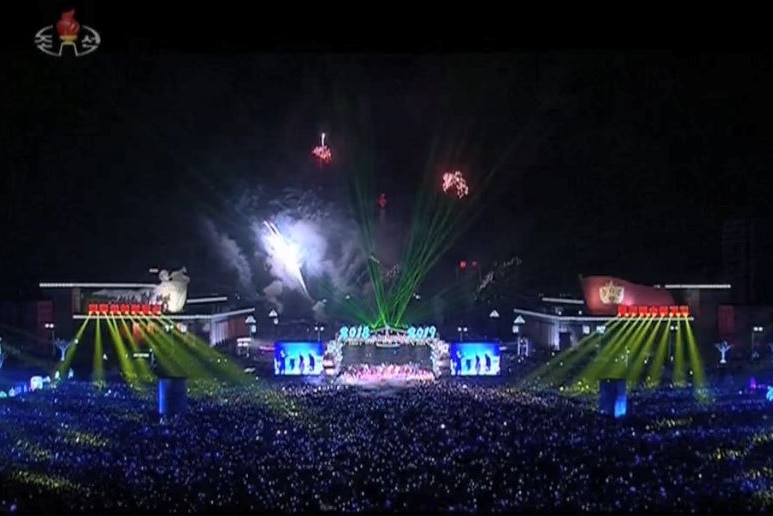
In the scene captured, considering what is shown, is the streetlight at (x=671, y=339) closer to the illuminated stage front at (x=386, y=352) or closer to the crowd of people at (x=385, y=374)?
the illuminated stage front at (x=386, y=352)

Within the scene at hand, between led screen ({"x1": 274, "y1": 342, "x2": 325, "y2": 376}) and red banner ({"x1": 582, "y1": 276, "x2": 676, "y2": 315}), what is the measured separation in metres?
13.8

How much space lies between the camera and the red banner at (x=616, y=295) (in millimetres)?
41281

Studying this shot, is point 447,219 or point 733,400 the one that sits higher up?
point 447,219

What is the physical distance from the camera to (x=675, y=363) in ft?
119

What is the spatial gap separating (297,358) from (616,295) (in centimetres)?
1580

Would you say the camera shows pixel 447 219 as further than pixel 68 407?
Yes

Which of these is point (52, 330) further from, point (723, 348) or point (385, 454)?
point (723, 348)

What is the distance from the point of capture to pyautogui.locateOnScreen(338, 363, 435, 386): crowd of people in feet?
109

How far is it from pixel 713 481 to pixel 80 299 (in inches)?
1374

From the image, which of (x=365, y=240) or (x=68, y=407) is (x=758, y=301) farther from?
(x=68, y=407)

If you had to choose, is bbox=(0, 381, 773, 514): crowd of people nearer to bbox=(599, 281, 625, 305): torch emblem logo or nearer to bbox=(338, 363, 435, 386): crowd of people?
bbox=(338, 363, 435, 386): crowd of people

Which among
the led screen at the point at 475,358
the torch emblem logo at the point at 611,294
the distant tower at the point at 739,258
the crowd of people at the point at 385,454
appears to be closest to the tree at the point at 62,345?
the crowd of people at the point at 385,454

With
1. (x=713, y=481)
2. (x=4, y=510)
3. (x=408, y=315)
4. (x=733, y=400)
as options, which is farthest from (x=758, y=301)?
(x=4, y=510)

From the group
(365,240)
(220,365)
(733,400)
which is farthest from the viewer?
(365,240)
